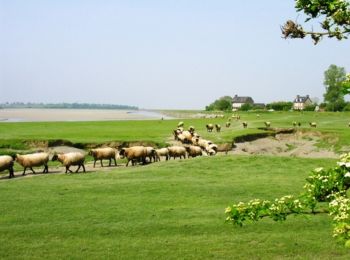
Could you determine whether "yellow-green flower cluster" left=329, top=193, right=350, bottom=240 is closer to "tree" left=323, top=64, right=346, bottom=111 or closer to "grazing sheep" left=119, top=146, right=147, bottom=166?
"grazing sheep" left=119, top=146, right=147, bottom=166

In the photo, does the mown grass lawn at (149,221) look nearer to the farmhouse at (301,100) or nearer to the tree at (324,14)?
the tree at (324,14)

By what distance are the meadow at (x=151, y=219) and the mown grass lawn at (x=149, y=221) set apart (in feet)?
0.10

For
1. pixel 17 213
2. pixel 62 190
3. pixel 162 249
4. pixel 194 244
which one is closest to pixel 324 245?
pixel 194 244

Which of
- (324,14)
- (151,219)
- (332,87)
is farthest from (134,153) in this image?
(332,87)

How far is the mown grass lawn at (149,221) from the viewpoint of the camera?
41.5ft

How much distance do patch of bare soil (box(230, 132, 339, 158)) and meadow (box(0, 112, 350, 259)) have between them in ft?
56.1

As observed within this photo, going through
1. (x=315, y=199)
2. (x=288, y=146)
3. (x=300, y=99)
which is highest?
(x=300, y=99)

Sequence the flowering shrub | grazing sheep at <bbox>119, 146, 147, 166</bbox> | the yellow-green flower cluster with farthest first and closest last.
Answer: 1. grazing sheep at <bbox>119, 146, 147, 166</bbox>
2. the flowering shrub
3. the yellow-green flower cluster

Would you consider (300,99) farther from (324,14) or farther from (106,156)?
(324,14)

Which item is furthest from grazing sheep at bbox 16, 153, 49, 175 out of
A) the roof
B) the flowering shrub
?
the roof

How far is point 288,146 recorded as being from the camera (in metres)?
47.8

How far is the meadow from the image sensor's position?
12672mm

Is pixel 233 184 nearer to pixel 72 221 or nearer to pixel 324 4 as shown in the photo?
pixel 72 221

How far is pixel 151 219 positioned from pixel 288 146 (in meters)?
35.1
